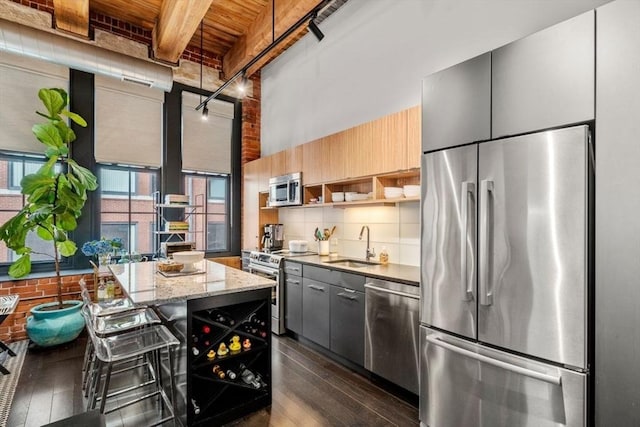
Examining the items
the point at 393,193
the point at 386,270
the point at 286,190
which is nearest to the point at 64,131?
the point at 286,190

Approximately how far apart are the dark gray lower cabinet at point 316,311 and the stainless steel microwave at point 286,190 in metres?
1.10

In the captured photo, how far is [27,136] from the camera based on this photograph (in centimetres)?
371

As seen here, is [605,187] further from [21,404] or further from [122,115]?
[122,115]

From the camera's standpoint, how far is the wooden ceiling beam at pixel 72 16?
3369 mm

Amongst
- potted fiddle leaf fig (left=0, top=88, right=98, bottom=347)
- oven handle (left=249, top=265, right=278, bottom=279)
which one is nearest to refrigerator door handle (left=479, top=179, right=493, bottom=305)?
oven handle (left=249, top=265, right=278, bottom=279)

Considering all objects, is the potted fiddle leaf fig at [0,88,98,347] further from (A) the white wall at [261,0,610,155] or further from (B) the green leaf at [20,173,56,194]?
(A) the white wall at [261,0,610,155]

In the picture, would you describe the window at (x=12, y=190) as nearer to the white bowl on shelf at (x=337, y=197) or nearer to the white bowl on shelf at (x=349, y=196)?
the white bowl on shelf at (x=337, y=197)

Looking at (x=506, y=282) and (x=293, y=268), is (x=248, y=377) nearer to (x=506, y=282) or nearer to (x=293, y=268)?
(x=293, y=268)

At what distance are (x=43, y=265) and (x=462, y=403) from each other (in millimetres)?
4727

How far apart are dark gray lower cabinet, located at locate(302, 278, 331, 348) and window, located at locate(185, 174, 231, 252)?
2326 mm

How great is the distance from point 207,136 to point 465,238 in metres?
4.32

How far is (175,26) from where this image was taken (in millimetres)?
3611

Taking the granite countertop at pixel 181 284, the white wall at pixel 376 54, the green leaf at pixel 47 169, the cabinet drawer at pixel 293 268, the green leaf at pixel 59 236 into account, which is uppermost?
the white wall at pixel 376 54

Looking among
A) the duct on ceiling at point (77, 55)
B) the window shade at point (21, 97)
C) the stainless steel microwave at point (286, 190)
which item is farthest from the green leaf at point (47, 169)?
the stainless steel microwave at point (286, 190)
